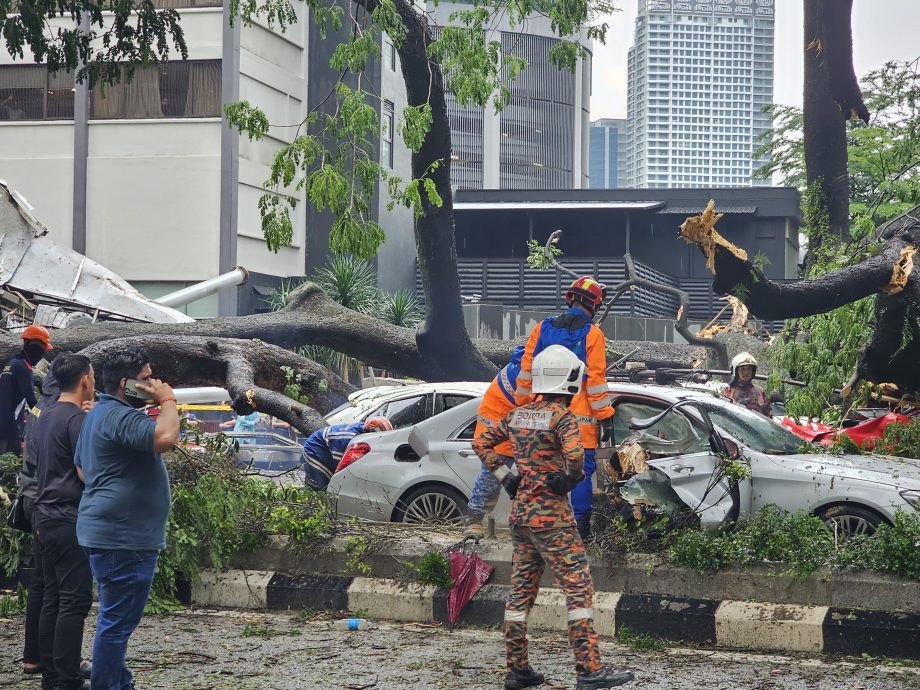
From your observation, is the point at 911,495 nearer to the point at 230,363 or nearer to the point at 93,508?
the point at 93,508

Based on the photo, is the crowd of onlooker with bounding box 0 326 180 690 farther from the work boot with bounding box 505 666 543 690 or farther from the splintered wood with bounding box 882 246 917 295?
the splintered wood with bounding box 882 246 917 295

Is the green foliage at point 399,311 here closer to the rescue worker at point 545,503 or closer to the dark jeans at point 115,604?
the rescue worker at point 545,503

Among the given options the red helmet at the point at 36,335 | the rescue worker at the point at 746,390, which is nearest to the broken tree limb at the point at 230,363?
the red helmet at the point at 36,335

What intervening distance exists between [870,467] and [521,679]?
11.5 ft

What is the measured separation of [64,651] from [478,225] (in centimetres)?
3499

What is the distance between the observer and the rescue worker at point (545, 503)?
613 centimetres

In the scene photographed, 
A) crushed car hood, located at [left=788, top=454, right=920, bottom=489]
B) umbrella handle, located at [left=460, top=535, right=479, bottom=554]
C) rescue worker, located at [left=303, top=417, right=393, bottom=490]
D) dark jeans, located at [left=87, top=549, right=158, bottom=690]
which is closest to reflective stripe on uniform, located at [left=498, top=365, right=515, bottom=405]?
umbrella handle, located at [left=460, top=535, right=479, bottom=554]

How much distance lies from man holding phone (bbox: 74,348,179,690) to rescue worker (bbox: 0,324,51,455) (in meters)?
4.69

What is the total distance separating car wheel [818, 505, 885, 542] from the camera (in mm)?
8141

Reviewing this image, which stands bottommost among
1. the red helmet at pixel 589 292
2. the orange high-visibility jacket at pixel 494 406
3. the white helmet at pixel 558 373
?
the orange high-visibility jacket at pixel 494 406

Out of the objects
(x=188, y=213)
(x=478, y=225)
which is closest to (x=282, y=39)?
(x=188, y=213)

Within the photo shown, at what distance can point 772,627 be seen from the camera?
22.9 ft

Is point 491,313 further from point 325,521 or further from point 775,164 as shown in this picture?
point 325,521

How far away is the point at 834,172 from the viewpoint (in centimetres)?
1407
